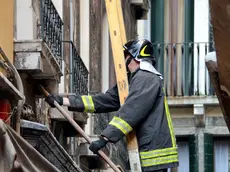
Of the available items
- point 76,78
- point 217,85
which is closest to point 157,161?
point 217,85

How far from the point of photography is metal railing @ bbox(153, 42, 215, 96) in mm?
21906

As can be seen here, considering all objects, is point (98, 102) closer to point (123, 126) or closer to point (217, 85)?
point (123, 126)

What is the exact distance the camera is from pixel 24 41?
891 centimetres

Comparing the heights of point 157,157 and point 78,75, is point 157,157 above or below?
below

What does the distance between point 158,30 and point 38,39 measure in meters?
13.6

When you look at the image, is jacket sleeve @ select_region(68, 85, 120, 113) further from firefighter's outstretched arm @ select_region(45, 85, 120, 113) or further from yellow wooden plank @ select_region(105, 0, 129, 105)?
yellow wooden plank @ select_region(105, 0, 129, 105)

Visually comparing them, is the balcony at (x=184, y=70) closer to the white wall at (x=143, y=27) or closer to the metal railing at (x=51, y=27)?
the white wall at (x=143, y=27)

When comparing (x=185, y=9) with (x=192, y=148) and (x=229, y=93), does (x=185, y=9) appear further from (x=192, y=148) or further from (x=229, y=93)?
(x=229, y=93)

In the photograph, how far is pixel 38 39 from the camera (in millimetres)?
9039

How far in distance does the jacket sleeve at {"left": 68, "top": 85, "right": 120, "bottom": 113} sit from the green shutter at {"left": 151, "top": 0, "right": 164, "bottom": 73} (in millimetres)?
13790

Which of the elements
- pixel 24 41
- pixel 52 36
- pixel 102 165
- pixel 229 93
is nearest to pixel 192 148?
pixel 102 165

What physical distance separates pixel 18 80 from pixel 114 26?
862 mm

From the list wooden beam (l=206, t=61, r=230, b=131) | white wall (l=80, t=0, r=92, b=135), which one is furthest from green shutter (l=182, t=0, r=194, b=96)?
wooden beam (l=206, t=61, r=230, b=131)

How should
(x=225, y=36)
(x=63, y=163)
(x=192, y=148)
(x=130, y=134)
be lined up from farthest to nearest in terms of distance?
(x=192, y=148) < (x=63, y=163) < (x=130, y=134) < (x=225, y=36)
